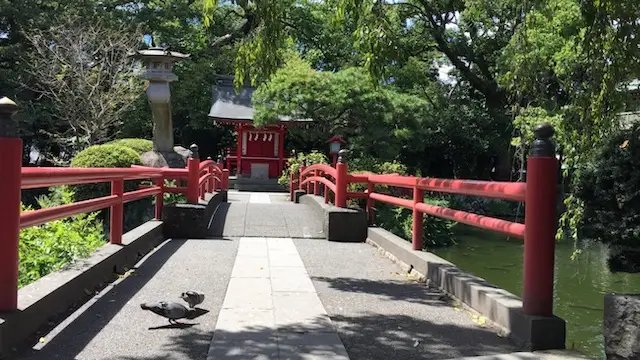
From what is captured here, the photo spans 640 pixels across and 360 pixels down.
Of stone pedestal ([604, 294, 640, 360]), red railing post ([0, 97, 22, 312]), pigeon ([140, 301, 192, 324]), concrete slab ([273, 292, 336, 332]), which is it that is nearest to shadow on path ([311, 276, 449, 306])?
concrete slab ([273, 292, 336, 332])

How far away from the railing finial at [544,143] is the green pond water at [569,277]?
87.5 inches

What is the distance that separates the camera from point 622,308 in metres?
2.89

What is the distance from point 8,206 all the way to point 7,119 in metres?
0.52

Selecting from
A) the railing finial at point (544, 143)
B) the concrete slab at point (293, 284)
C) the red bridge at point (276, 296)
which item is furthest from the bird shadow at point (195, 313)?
the railing finial at point (544, 143)

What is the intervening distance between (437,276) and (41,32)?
21.4m

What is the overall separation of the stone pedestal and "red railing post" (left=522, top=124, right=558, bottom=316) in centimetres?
65

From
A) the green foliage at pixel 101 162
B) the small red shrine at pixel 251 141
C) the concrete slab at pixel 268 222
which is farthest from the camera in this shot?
the small red shrine at pixel 251 141

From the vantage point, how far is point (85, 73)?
2195 cm

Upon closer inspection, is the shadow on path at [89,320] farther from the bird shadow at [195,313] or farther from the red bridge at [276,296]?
the bird shadow at [195,313]

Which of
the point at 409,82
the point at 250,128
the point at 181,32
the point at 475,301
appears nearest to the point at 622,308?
the point at 475,301

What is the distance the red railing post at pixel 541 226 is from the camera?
3668 millimetres

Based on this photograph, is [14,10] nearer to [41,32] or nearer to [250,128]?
[41,32]

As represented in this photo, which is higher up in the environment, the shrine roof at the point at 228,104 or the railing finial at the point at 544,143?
the shrine roof at the point at 228,104

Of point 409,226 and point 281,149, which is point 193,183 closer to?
point 409,226
